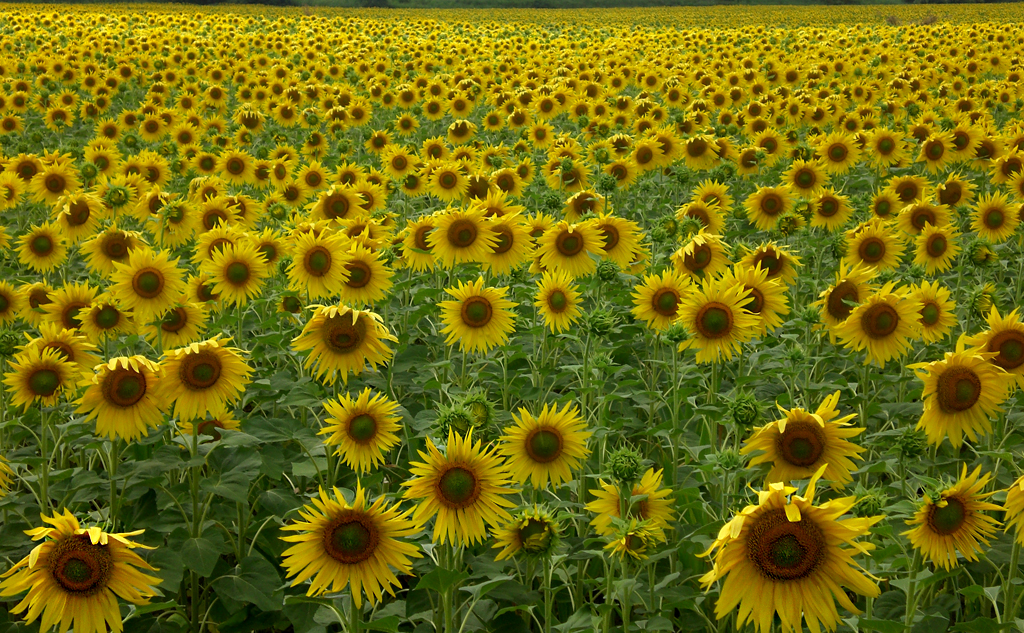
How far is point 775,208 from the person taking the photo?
6844mm

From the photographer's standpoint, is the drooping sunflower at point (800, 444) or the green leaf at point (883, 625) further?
the drooping sunflower at point (800, 444)

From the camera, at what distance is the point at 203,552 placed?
337cm

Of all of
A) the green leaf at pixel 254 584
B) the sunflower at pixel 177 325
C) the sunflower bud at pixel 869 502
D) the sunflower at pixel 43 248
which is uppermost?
the sunflower bud at pixel 869 502

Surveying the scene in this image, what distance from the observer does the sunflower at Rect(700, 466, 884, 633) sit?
206 centimetres

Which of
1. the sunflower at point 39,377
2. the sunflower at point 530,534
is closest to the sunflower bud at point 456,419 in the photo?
the sunflower at point 530,534

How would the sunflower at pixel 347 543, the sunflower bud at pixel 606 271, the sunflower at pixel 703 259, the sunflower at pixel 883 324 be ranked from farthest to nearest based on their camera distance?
the sunflower at pixel 703 259 < the sunflower bud at pixel 606 271 < the sunflower at pixel 883 324 < the sunflower at pixel 347 543

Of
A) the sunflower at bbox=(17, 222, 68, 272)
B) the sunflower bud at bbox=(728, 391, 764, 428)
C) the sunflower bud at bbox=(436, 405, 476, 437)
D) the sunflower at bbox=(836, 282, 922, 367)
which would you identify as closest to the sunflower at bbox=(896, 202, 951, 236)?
the sunflower at bbox=(836, 282, 922, 367)

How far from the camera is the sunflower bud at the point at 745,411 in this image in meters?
3.28

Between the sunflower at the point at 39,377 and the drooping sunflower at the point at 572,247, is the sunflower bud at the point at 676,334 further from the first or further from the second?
the sunflower at the point at 39,377

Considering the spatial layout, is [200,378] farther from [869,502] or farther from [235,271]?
[869,502]

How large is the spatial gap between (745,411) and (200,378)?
2.32m

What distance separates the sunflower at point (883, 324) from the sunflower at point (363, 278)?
263 cm

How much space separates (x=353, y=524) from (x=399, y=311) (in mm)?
3176

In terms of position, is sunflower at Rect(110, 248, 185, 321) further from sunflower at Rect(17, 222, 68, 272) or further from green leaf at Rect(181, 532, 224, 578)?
sunflower at Rect(17, 222, 68, 272)
